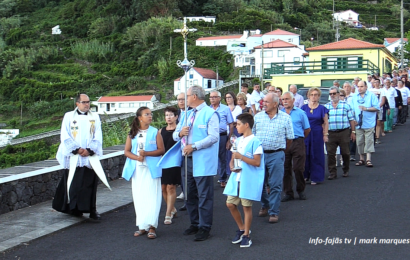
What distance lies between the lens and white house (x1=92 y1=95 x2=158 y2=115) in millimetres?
77312

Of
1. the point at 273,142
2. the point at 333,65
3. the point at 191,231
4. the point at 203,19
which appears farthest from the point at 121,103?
the point at 191,231

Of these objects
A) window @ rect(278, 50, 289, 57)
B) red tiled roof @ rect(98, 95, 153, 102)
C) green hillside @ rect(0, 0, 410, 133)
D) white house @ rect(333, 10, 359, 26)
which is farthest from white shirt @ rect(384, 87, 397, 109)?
white house @ rect(333, 10, 359, 26)

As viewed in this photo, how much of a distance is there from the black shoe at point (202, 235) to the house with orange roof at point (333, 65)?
29106mm

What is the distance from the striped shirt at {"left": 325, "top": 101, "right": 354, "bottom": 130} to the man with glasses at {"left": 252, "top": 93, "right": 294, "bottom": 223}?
354 centimetres

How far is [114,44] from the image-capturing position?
103 metres

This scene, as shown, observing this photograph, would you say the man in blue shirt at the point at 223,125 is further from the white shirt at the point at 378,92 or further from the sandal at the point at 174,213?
the white shirt at the point at 378,92

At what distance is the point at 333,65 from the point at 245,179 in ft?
102

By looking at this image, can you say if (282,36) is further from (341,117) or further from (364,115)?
(341,117)

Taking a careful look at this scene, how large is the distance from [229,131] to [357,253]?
5367 millimetres

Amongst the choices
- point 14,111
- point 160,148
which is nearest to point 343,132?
point 160,148

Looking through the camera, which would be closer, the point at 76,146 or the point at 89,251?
the point at 89,251

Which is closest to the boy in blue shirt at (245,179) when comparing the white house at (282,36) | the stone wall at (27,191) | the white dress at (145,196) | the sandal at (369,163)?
the white dress at (145,196)

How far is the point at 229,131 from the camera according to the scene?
11602 millimetres

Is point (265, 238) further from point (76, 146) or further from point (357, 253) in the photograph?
point (76, 146)
